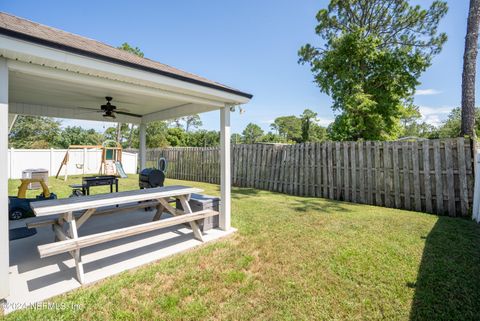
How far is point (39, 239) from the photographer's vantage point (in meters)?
3.92

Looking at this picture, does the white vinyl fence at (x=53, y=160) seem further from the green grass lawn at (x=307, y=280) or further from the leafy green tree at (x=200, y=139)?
the leafy green tree at (x=200, y=139)

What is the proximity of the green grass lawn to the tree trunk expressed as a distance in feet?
9.94

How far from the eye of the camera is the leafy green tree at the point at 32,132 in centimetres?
2692

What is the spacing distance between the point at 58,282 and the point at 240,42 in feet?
35.0

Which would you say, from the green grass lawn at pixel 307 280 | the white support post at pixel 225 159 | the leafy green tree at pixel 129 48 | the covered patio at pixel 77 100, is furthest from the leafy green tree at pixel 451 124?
the covered patio at pixel 77 100

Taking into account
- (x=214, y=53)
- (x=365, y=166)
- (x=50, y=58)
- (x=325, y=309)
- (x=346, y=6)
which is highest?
(x=346, y=6)

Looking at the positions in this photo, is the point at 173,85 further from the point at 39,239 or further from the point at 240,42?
the point at 240,42

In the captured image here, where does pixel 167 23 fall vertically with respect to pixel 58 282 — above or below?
above

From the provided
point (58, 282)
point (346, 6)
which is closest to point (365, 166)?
point (58, 282)

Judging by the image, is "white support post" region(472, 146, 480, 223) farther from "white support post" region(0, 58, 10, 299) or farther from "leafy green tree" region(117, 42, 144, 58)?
"leafy green tree" region(117, 42, 144, 58)

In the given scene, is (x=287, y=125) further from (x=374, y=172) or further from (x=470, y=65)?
(x=374, y=172)

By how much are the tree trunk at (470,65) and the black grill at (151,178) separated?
7.92 metres

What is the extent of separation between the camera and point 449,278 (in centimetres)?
265

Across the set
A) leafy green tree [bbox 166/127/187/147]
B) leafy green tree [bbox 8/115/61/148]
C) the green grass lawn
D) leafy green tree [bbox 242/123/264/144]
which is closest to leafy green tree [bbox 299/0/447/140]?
the green grass lawn
